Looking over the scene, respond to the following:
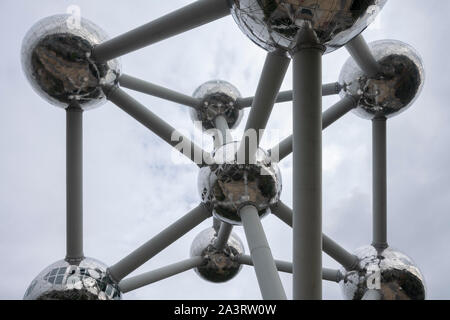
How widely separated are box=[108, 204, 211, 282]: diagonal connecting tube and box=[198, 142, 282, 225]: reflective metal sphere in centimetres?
53

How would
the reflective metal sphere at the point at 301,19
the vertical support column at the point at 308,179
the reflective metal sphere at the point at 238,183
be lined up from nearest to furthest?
the reflective metal sphere at the point at 301,19, the vertical support column at the point at 308,179, the reflective metal sphere at the point at 238,183

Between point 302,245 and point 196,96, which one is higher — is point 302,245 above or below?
below

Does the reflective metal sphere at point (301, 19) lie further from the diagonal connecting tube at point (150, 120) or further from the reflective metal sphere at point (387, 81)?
the reflective metal sphere at point (387, 81)

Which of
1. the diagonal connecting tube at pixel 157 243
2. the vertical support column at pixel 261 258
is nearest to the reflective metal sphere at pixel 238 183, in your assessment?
the vertical support column at pixel 261 258

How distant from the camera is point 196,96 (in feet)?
Answer: 33.8

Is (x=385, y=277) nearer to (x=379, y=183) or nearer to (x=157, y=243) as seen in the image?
(x=379, y=183)

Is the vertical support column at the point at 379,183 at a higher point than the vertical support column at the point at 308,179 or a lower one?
higher

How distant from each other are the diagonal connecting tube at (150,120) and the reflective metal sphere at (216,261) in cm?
311

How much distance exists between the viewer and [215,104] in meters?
10.3

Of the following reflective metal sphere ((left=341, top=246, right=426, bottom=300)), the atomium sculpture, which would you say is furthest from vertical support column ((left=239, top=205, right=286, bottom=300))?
reflective metal sphere ((left=341, top=246, right=426, bottom=300))

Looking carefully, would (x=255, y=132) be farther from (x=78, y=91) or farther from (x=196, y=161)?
(x=78, y=91)

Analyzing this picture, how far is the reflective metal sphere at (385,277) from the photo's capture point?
8.01 metres
